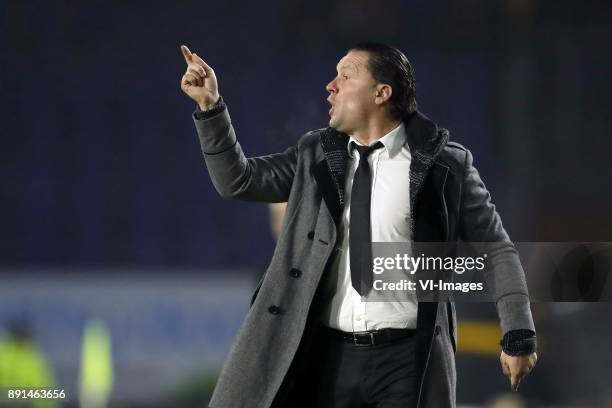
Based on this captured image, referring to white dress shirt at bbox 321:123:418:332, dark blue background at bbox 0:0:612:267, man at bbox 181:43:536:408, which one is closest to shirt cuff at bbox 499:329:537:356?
man at bbox 181:43:536:408

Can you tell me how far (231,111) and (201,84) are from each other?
444cm

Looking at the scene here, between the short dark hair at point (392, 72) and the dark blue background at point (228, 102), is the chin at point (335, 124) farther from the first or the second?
the dark blue background at point (228, 102)

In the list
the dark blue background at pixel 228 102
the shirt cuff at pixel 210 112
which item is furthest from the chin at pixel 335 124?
the dark blue background at pixel 228 102

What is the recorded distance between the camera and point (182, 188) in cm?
626

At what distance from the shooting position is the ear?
6.53 ft

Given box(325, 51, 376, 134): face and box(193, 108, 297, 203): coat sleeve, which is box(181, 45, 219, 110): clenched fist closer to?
box(193, 108, 297, 203): coat sleeve

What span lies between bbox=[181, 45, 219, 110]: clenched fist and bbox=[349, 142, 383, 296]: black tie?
1.01 ft

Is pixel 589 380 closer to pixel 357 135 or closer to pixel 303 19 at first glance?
pixel 303 19

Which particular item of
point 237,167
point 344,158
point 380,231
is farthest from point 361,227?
point 237,167

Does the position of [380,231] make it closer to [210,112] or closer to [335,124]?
[335,124]

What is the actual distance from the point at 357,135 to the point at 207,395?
3638 millimetres

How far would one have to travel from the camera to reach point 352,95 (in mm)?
1972

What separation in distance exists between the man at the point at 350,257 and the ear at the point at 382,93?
0.7 inches

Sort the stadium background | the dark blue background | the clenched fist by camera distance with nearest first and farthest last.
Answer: the clenched fist, the stadium background, the dark blue background
